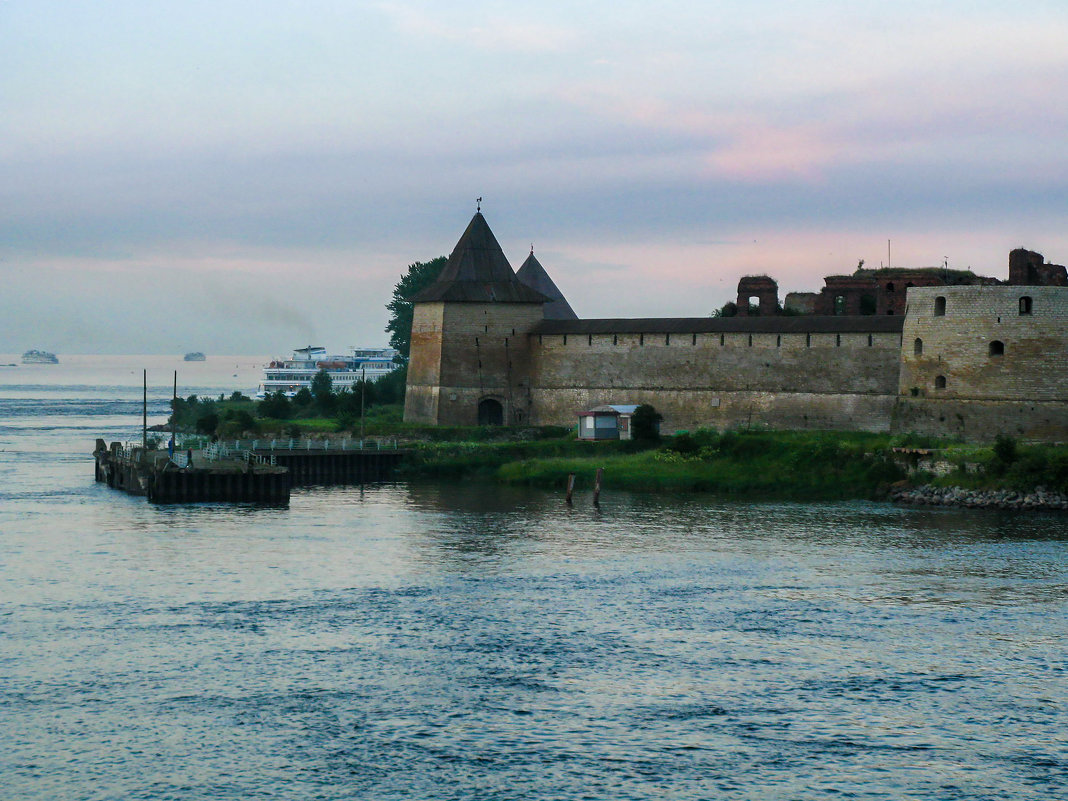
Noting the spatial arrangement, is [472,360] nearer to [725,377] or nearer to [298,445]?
[298,445]

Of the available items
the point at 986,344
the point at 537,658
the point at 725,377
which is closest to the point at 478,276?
the point at 725,377

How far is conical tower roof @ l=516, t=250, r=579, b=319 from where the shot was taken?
60.7 meters

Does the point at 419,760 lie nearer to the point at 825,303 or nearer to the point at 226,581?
the point at 226,581

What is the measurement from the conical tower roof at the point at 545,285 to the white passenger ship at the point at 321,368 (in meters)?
36.7

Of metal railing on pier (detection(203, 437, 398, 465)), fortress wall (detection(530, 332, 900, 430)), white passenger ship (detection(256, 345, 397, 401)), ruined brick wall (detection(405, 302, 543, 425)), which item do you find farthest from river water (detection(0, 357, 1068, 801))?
white passenger ship (detection(256, 345, 397, 401))

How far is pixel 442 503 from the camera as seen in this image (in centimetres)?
3684

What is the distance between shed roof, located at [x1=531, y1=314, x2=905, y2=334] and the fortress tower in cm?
118

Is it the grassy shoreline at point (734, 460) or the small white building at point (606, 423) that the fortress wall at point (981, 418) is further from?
the small white building at point (606, 423)

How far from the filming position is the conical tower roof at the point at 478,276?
166 ft

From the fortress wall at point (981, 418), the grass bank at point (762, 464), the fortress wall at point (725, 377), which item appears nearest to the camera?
the grass bank at point (762, 464)

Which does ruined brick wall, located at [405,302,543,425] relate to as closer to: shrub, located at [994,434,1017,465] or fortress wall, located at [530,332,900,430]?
fortress wall, located at [530,332,900,430]

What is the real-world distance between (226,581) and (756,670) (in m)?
10.5

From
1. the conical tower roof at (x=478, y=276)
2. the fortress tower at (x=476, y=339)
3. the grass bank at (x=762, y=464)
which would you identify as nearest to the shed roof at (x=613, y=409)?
the grass bank at (x=762, y=464)

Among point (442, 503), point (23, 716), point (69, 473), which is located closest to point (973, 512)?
point (442, 503)
